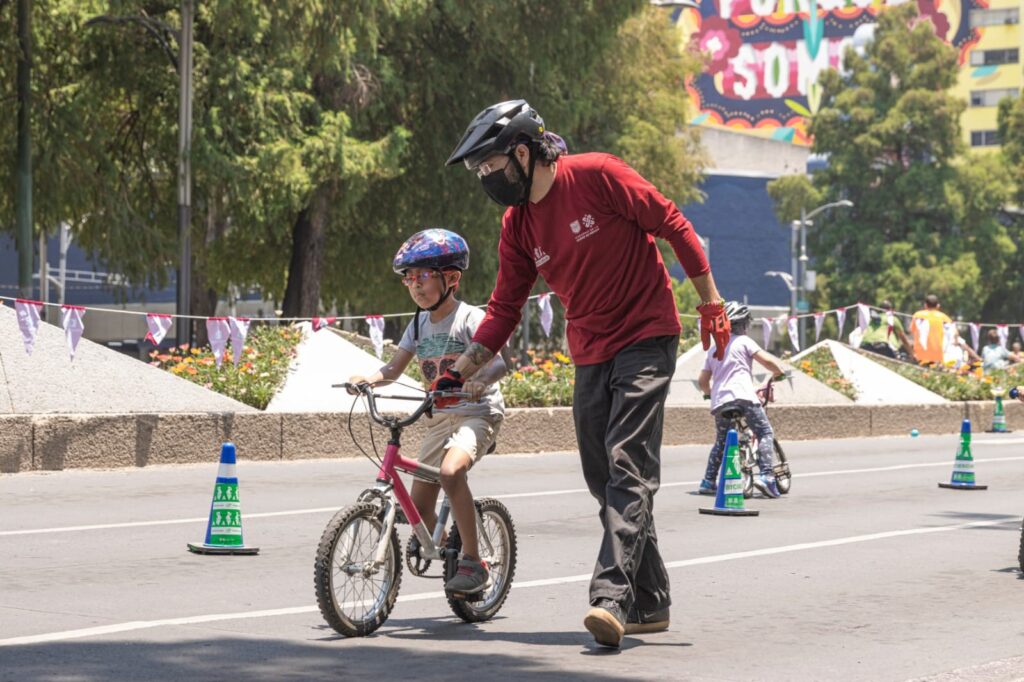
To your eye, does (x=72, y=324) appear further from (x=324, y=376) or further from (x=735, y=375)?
(x=735, y=375)

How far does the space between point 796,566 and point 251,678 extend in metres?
4.73

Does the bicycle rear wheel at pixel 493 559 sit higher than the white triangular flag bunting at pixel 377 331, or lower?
lower

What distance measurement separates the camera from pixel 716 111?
402ft

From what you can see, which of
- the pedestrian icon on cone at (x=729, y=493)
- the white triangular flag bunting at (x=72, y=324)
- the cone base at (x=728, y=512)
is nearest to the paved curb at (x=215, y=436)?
the white triangular flag bunting at (x=72, y=324)

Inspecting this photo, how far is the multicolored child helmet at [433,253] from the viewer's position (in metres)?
7.49

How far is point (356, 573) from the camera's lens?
7.02 metres

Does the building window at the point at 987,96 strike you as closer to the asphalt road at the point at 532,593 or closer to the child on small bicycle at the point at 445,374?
the asphalt road at the point at 532,593

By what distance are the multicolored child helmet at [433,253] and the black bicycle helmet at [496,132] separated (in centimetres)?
68

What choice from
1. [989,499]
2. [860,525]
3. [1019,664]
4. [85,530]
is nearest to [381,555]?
[1019,664]

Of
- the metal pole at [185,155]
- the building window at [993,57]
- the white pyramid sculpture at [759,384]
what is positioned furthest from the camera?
the building window at [993,57]

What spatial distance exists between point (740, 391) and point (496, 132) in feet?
26.7

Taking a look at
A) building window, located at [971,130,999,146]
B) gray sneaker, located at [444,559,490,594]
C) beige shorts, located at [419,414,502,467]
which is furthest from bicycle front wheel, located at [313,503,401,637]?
building window, located at [971,130,999,146]

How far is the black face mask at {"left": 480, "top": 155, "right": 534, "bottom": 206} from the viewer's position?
6.91m

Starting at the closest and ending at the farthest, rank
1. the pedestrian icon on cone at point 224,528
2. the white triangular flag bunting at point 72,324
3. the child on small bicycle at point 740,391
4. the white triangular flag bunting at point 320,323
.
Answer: the pedestrian icon on cone at point 224,528 < the child on small bicycle at point 740,391 < the white triangular flag bunting at point 72,324 < the white triangular flag bunting at point 320,323
